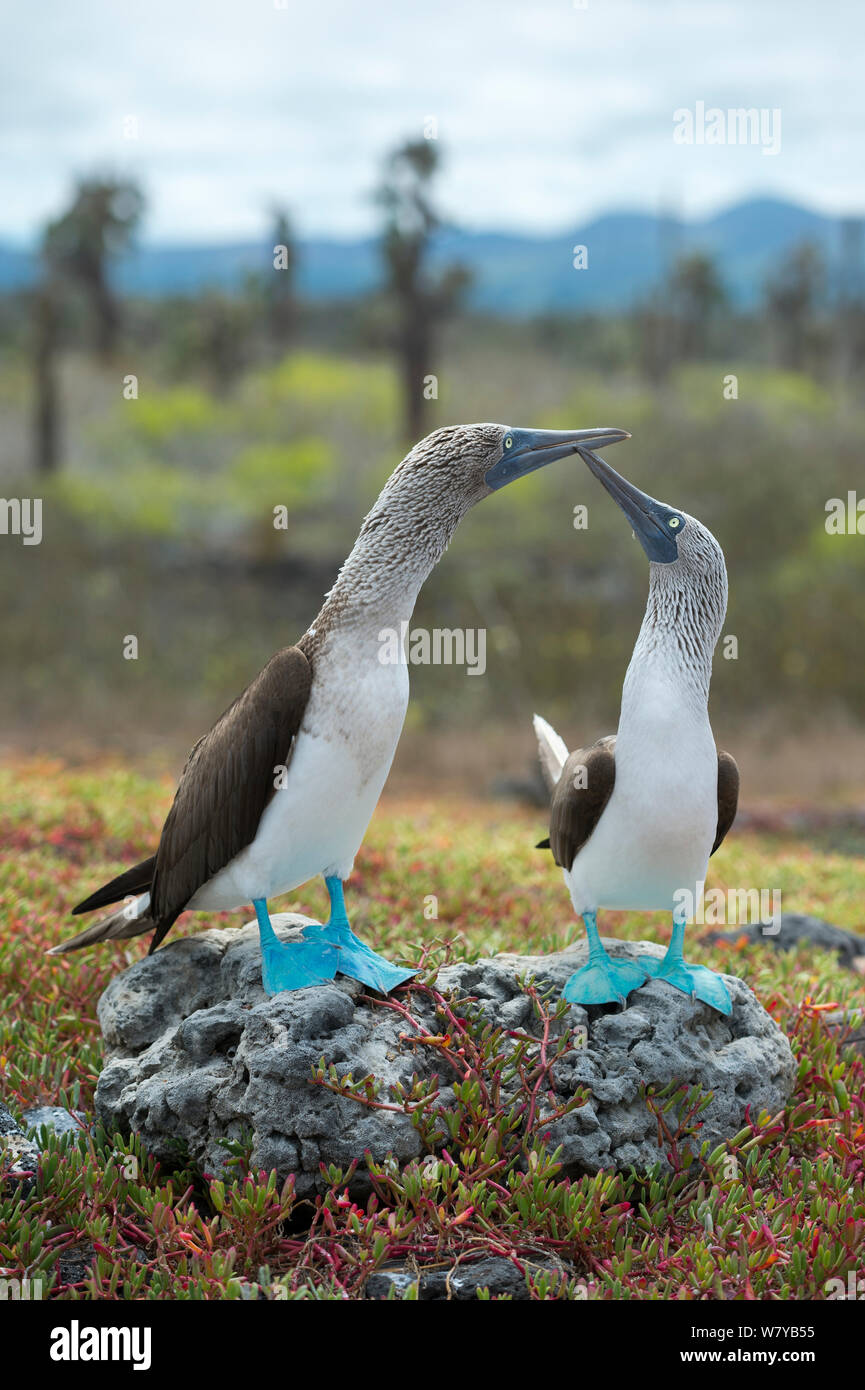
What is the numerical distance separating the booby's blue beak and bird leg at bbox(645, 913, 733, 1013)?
1336 millimetres

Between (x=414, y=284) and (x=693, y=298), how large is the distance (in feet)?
59.8

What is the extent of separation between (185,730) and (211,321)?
21538mm

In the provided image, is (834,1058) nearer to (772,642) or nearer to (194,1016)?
(194,1016)

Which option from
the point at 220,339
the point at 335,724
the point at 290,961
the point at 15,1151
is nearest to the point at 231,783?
the point at 335,724

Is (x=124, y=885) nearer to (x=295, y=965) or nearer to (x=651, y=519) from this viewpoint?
(x=295, y=965)

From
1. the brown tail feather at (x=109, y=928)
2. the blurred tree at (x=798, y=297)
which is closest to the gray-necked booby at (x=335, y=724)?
the brown tail feather at (x=109, y=928)

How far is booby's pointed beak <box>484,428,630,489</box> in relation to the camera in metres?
4.19

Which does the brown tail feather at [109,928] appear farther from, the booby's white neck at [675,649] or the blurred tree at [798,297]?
the blurred tree at [798,297]

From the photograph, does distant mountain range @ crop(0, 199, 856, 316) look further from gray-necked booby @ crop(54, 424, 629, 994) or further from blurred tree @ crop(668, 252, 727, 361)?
gray-necked booby @ crop(54, 424, 629, 994)

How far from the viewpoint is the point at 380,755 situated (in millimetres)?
4125

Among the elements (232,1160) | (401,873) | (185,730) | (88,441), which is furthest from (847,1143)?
(88,441)

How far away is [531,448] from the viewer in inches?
166

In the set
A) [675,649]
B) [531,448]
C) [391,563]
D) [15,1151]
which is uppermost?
[531,448]

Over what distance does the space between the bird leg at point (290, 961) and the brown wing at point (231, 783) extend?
10.9 inches
